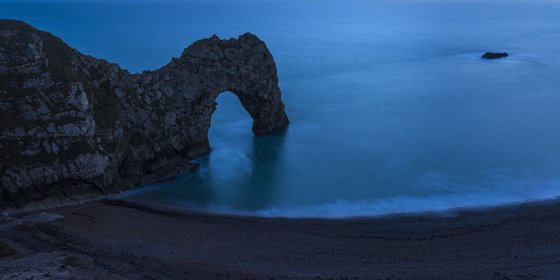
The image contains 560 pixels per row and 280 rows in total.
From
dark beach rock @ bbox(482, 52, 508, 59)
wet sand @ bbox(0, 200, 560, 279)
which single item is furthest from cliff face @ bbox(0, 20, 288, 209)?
dark beach rock @ bbox(482, 52, 508, 59)

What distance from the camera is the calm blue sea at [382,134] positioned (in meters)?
31.3

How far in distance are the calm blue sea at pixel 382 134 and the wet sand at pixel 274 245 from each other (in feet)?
Answer: 6.64

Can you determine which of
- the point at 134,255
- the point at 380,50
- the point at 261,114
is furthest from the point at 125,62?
the point at 134,255

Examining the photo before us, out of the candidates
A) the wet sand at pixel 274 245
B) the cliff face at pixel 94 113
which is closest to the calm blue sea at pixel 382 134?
the wet sand at pixel 274 245

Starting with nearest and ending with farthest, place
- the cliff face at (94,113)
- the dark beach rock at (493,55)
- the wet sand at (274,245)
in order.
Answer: the wet sand at (274,245)
the cliff face at (94,113)
the dark beach rock at (493,55)

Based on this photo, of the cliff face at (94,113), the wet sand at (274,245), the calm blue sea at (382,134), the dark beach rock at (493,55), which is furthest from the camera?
the dark beach rock at (493,55)

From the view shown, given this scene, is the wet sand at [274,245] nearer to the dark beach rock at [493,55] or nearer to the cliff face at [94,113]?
the cliff face at [94,113]

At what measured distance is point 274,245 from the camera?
24609mm

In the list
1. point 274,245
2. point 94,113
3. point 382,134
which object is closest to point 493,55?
point 382,134

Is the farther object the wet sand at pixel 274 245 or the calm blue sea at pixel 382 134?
the calm blue sea at pixel 382 134

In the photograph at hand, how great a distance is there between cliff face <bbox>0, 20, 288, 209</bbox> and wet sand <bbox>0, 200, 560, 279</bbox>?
213cm

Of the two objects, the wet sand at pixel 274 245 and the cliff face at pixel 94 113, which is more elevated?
the cliff face at pixel 94 113

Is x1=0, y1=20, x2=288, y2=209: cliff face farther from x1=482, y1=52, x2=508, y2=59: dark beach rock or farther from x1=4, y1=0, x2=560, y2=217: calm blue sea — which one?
x1=482, y1=52, x2=508, y2=59: dark beach rock

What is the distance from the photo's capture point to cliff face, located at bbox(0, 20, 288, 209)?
91.2 ft
